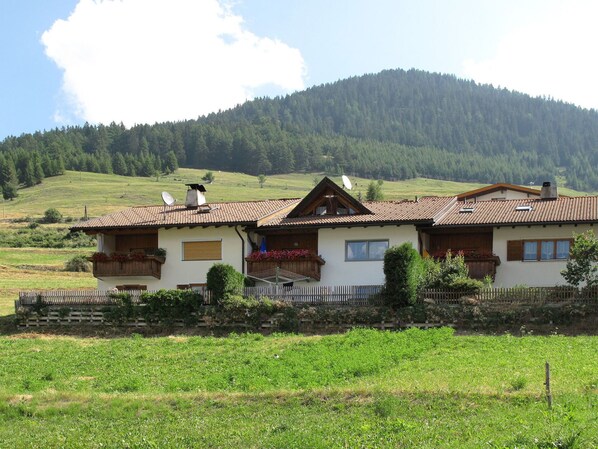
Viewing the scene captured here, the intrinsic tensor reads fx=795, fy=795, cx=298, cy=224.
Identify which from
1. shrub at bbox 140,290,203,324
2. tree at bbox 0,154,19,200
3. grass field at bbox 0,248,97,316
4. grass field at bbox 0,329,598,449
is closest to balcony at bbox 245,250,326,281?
shrub at bbox 140,290,203,324

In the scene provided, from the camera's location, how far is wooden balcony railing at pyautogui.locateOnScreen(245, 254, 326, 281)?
40.5m

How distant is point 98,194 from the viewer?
159 m

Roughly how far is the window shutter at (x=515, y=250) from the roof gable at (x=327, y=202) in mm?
7322

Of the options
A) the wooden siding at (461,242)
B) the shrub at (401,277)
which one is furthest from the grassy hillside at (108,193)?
the shrub at (401,277)

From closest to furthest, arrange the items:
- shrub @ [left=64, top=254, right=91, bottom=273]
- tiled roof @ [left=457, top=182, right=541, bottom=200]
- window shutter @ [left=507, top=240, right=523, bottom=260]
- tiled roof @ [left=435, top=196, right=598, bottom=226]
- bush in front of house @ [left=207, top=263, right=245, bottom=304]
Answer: bush in front of house @ [left=207, top=263, right=245, bottom=304] → tiled roof @ [left=435, top=196, right=598, bottom=226] → window shutter @ [left=507, top=240, right=523, bottom=260] → tiled roof @ [left=457, top=182, right=541, bottom=200] → shrub @ [left=64, top=254, right=91, bottom=273]

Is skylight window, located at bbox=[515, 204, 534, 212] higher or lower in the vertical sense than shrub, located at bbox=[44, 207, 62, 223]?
lower

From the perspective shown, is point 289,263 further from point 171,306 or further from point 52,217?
point 52,217

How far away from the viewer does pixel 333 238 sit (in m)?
41.7

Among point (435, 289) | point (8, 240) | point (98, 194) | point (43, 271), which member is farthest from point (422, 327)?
point (98, 194)

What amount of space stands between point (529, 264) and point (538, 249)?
89cm

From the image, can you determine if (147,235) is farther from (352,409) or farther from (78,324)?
(352,409)

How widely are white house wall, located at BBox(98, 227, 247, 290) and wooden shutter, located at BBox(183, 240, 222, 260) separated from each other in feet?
0.61

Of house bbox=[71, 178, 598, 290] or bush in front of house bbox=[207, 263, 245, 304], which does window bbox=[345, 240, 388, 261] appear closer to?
house bbox=[71, 178, 598, 290]

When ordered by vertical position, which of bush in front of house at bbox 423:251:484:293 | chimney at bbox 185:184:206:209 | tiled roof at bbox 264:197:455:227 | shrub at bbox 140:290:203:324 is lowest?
shrub at bbox 140:290:203:324
